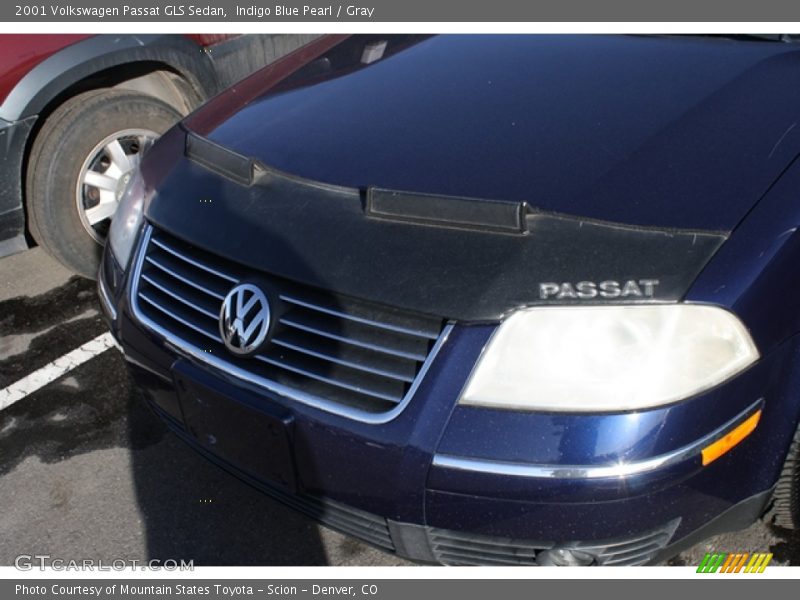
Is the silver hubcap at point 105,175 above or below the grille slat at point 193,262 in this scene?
above

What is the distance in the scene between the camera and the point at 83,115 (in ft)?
11.9

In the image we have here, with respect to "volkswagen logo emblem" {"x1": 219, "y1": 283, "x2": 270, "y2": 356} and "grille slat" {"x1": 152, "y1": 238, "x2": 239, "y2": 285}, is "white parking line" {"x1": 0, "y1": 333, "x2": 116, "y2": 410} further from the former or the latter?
"volkswagen logo emblem" {"x1": 219, "y1": 283, "x2": 270, "y2": 356}

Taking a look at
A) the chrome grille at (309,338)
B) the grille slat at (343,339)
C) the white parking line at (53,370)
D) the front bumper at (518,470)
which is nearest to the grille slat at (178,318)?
the chrome grille at (309,338)

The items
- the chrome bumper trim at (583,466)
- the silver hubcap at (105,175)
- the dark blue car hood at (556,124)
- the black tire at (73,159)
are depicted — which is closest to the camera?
the chrome bumper trim at (583,466)

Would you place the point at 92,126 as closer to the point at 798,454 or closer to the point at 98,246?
the point at 98,246

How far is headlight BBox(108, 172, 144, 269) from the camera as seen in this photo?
100.0 inches

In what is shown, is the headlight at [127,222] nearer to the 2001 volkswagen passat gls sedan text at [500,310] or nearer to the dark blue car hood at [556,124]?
the 2001 volkswagen passat gls sedan text at [500,310]

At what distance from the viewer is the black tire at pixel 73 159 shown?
3588mm

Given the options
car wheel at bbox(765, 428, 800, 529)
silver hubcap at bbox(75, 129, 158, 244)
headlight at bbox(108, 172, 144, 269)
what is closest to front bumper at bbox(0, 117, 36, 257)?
silver hubcap at bbox(75, 129, 158, 244)

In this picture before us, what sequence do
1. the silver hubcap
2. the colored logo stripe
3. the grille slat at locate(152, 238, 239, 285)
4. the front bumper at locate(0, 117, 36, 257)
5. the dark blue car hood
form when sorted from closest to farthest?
the dark blue car hood
the grille slat at locate(152, 238, 239, 285)
the colored logo stripe
the front bumper at locate(0, 117, 36, 257)
the silver hubcap

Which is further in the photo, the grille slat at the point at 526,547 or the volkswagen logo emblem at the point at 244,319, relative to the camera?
the volkswagen logo emblem at the point at 244,319

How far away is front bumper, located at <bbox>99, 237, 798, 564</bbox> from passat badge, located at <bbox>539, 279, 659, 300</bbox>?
0.52ft

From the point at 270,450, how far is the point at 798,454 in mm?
1247
